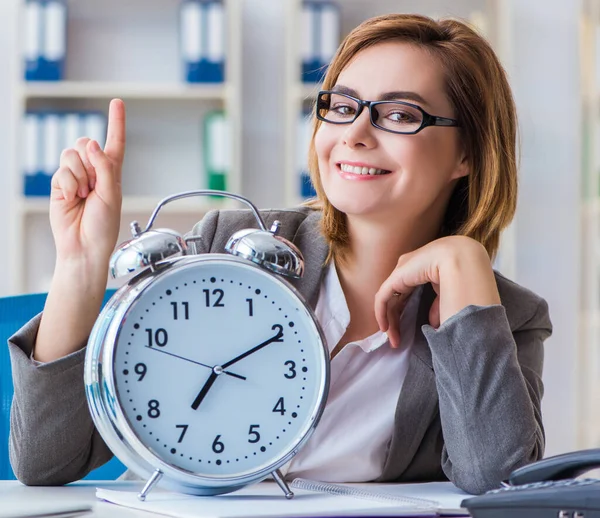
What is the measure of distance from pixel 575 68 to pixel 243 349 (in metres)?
3.40

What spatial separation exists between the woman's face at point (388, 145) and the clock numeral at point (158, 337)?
50 centimetres

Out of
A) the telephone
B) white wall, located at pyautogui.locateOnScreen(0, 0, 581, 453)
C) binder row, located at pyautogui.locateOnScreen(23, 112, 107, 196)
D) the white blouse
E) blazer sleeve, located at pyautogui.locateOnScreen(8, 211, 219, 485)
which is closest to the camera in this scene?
the telephone

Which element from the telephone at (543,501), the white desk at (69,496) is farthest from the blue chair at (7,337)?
the telephone at (543,501)

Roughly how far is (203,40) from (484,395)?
292 centimetres

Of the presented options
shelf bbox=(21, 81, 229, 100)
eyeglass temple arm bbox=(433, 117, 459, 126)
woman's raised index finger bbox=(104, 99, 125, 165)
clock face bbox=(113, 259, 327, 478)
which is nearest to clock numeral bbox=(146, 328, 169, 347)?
clock face bbox=(113, 259, 327, 478)

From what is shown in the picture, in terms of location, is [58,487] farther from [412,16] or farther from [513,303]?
[412,16]

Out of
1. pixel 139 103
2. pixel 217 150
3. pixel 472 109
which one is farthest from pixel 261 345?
pixel 139 103

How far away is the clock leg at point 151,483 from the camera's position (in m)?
1.06

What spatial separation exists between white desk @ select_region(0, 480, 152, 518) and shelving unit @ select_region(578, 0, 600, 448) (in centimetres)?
325

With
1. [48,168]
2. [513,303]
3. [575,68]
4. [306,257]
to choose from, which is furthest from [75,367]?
[575,68]

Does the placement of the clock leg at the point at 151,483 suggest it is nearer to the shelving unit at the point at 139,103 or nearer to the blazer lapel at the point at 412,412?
the blazer lapel at the point at 412,412

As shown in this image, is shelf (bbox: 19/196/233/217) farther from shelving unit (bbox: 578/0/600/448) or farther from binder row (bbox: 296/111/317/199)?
shelving unit (bbox: 578/0/600/448)

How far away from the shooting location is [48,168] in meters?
3.81

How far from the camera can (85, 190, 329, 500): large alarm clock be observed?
1.05 meters
